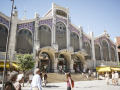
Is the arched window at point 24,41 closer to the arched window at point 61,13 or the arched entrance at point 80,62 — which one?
the arched window at point 61,13

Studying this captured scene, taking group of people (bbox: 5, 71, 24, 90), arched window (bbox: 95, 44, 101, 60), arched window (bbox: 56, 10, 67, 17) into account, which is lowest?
group of people (bbox: 5, 71, 24, 90)

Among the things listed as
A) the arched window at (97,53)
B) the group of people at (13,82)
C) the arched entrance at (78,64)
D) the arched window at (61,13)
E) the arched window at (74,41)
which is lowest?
the arched entrance at (78,64)

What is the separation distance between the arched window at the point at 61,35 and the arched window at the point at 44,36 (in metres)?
2.04

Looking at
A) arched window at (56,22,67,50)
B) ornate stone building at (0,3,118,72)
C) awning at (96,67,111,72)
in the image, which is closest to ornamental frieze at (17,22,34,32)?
ornate stone building at (0,3,118,72)

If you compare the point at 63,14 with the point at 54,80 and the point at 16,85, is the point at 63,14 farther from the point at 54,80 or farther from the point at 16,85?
the point at 16,85

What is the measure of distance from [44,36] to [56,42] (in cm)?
265

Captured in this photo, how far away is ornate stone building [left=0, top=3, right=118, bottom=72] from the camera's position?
19812mm

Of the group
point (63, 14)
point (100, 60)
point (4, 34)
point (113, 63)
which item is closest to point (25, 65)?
point (4, 34)

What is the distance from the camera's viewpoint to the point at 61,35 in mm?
24797

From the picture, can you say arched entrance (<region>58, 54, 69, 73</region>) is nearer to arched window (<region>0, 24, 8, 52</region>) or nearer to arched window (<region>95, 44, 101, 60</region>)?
arched window (<region>95, 44, 101, 60</region>)

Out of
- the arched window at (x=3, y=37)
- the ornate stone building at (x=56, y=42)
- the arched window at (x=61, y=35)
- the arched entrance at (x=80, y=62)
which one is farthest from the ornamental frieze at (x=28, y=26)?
the arched entrance at (x=80, y=62)

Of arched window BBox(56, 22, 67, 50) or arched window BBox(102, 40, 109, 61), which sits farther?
arched window BBox(102, 40, 109, 61)

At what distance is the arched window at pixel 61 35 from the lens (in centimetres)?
2412

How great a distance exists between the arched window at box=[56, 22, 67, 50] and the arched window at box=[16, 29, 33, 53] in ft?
19.2
